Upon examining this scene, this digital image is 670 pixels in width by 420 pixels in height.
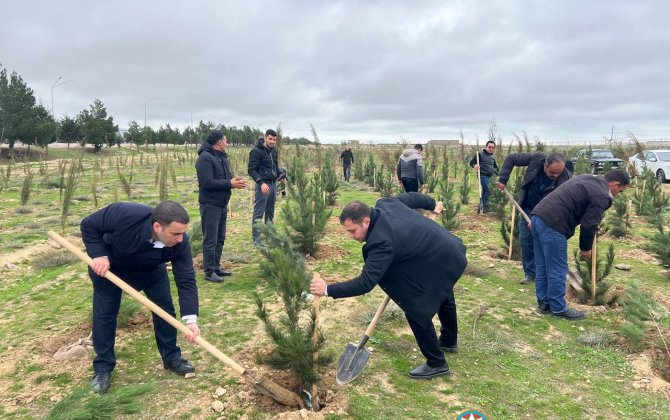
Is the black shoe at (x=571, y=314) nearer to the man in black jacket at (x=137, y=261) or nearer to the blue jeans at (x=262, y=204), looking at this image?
the man in black jacket at (x=137, y=261)

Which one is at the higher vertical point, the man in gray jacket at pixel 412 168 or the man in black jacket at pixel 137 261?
the man in gray jacket at pixel 412 168

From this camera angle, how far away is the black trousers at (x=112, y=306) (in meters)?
3.00

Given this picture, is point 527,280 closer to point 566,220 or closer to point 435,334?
point 566,220

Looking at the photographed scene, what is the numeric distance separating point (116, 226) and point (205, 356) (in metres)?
1.41

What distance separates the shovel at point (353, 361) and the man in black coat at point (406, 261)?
278mm

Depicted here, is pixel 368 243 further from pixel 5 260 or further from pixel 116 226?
pixel 5 260

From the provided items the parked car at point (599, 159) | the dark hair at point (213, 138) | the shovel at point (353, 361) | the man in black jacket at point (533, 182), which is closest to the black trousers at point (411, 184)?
the man in black jacket at point (533, 182)

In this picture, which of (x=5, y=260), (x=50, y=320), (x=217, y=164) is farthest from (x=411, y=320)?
(x=5, y=260)

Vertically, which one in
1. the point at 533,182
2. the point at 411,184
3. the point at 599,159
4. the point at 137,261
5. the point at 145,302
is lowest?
the point at 145,302

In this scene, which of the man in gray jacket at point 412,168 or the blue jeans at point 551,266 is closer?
the blue jeans at point 551,266

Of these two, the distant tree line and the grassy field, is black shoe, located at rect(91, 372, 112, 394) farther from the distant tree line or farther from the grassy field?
the distant tree line

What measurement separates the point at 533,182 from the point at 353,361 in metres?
3.52

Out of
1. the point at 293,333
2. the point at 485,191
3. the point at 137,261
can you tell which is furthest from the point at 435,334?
the point at 485,191

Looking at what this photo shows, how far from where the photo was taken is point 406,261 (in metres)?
2.92
